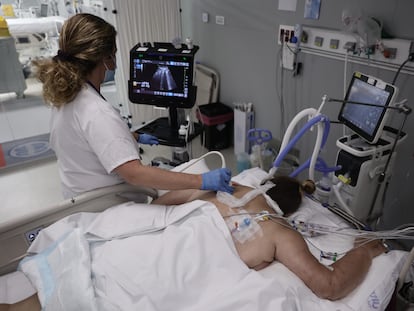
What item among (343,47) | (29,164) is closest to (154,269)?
(343,47)

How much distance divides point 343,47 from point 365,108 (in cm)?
68

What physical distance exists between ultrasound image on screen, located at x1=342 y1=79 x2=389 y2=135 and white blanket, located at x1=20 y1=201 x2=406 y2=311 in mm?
789

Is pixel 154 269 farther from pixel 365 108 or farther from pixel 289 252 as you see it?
pixel 365 108

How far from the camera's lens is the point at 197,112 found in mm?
3250

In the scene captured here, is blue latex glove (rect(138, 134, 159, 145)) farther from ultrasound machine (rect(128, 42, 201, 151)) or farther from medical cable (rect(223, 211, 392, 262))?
medical cable (rect(223, 211, 392, 262))

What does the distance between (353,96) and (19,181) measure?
2.73 m

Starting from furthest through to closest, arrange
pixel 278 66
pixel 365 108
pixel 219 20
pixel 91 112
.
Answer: pixel 219 20
pixel 278 66
pixel 365 108
pixel 91 112

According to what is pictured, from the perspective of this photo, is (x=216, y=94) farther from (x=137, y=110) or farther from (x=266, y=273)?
(x=266, y=273)

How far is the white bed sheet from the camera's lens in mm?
1048

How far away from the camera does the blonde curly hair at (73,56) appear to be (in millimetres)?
1273

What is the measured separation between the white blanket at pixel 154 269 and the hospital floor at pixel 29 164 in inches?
56.1

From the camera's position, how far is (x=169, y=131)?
228cm

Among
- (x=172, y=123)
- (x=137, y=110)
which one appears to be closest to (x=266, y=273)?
(x=172, y=123)

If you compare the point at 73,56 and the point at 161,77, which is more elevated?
the point at 73,56
